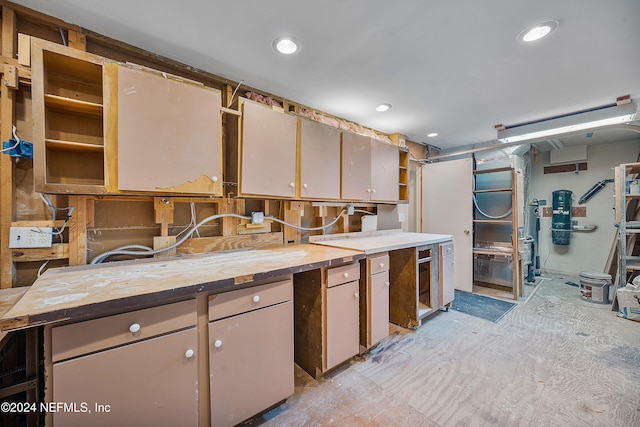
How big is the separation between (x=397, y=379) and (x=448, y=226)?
268 centimetres

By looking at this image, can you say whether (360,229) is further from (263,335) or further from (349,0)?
(349,0)

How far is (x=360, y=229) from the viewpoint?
3.04m

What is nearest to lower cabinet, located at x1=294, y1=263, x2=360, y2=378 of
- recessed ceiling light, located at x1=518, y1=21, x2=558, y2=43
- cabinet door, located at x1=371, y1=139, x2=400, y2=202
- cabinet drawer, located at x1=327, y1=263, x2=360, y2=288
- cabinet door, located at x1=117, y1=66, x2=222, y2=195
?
cabinet drawer, located at x1=327, y1=263, x2=360, y2=288

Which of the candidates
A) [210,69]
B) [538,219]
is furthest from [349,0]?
[538,219]

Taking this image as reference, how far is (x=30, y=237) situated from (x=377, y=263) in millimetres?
2235

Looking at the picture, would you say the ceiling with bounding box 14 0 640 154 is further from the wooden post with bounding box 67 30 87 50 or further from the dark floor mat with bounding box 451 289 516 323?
the dark floor mat with bounding box 451 289 516 323

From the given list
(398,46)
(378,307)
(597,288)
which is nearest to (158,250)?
(378,307)

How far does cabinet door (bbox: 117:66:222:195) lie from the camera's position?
4.42 feet

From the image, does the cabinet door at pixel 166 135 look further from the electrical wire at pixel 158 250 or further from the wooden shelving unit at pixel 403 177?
the wooden shelving unit at pixel 403 177

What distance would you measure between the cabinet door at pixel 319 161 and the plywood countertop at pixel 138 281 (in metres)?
0.66

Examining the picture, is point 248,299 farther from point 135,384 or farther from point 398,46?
point 398,46

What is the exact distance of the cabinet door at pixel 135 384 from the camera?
2.95ft

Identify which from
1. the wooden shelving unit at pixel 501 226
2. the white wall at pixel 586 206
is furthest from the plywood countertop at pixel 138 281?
the white wall at pixel 586 206

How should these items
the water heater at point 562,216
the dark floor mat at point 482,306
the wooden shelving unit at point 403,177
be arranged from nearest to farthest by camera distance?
1. the dark floor mat at point 482,306
2. the wooden shelving unit at point 403,177
3. the water heater at point 562,216
